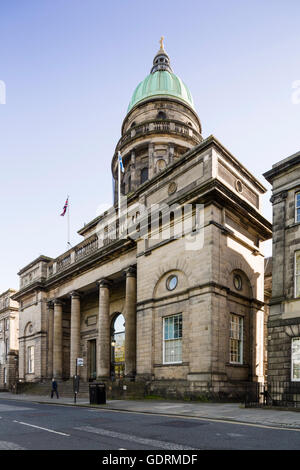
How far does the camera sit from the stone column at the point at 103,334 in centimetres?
3164

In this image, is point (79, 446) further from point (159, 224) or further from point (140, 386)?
point (159, 224)

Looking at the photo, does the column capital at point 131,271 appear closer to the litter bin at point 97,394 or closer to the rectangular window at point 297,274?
the litter bin at point 97,394

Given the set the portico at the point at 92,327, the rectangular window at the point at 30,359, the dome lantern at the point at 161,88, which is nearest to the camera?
the portico at the point at 92,327

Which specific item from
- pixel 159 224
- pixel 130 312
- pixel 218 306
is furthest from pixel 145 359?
pixel 159 224

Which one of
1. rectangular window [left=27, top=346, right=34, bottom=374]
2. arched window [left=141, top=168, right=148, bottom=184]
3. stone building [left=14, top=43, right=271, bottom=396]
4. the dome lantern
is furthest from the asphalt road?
the dome lantern

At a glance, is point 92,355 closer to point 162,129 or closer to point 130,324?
point 130,324

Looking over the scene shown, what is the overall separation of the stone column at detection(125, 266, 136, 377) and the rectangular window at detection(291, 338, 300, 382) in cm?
1256

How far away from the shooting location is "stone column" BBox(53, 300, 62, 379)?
38906 millimetres

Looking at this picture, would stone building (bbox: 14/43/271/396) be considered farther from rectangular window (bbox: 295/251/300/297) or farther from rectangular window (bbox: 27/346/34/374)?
rectangular window (bbox: 27/346/34/374)

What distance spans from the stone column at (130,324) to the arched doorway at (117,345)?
5925mm

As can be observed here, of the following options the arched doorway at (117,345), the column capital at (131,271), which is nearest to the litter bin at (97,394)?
the column capital at (131,271)

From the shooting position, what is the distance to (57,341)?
1563 inches

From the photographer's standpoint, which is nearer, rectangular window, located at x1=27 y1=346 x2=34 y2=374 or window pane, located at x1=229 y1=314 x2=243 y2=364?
window pane, located at x1=229 y1=314 x2=243 y2=364
